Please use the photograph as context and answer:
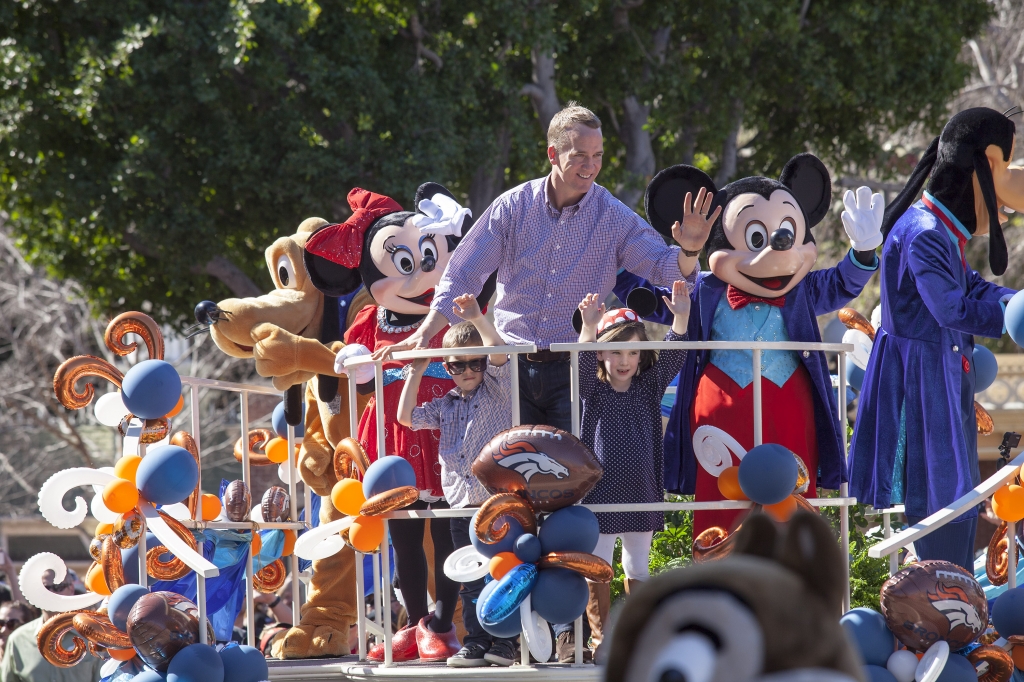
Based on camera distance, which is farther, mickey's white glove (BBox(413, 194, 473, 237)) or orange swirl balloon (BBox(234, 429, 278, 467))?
orange swirl balloon (BBox(234, 429, 278, 467))

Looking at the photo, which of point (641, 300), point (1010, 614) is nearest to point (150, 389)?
point (641, 300)

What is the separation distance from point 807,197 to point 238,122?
5.68 meters

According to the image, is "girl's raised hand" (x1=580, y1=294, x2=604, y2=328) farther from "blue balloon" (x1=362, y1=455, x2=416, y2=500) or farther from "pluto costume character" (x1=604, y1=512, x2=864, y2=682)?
"pluto costume character" (x1=604, y1=512, x2=864, y2=682)

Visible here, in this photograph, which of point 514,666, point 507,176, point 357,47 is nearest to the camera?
point 514,666

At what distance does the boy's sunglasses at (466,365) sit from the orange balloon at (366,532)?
524 millimetres

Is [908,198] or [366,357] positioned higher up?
[908,198]

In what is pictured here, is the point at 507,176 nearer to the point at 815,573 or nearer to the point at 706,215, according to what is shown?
the point at 706,215

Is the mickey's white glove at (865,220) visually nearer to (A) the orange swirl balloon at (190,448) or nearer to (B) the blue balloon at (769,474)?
(B) the blue balloon at (769,474)

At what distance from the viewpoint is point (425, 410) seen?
4.00 meters

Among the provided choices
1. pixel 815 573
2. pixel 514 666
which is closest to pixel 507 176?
pixel 514 666

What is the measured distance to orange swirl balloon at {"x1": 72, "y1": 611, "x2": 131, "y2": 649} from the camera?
3902 millimetres

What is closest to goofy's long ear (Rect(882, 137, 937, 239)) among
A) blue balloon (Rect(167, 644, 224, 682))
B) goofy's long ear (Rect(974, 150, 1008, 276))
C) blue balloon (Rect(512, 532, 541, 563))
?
goofy's long ear (Rect(974, 150, 1008, 276))

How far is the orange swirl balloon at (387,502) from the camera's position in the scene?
3.65 meters

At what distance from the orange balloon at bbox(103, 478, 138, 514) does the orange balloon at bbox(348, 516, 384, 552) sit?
31.8 inches
